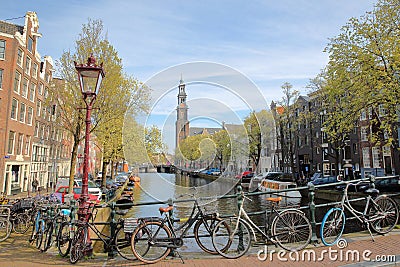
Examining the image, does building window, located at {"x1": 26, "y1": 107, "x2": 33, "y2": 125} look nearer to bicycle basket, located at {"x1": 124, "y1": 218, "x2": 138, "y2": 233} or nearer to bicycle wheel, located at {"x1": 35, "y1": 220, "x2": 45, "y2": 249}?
bicycle wheel, located at {"x1": 35, "y1": 220, "x2": 45, "y2": 249}

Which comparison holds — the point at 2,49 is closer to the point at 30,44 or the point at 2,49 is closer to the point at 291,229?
the point at 30,44

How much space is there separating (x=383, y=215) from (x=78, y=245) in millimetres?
6405

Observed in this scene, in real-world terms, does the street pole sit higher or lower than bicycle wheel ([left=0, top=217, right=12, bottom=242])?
higher

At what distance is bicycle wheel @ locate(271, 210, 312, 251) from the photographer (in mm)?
5777

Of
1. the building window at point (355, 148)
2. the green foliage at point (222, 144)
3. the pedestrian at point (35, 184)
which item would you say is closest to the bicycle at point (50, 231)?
the green foliage at point (222, 144)

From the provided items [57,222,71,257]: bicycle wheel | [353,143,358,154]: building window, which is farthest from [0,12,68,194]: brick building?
[353,143,358,154]: building window

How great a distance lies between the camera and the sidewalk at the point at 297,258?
508 centimetres

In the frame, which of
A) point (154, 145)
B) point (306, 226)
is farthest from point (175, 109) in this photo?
point (306, 226)

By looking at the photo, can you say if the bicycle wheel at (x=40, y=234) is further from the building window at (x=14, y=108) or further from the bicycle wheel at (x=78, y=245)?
the building window at (x=14, y=108)

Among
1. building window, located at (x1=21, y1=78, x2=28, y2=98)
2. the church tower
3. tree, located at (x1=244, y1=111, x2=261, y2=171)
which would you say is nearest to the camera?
the church tower

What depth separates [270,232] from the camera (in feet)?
19.5

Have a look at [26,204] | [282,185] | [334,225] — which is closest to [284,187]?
[282,185]

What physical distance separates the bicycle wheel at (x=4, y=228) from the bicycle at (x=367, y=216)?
7996 millimetres

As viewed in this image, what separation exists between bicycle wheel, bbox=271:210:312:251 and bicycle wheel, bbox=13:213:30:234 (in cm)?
748
